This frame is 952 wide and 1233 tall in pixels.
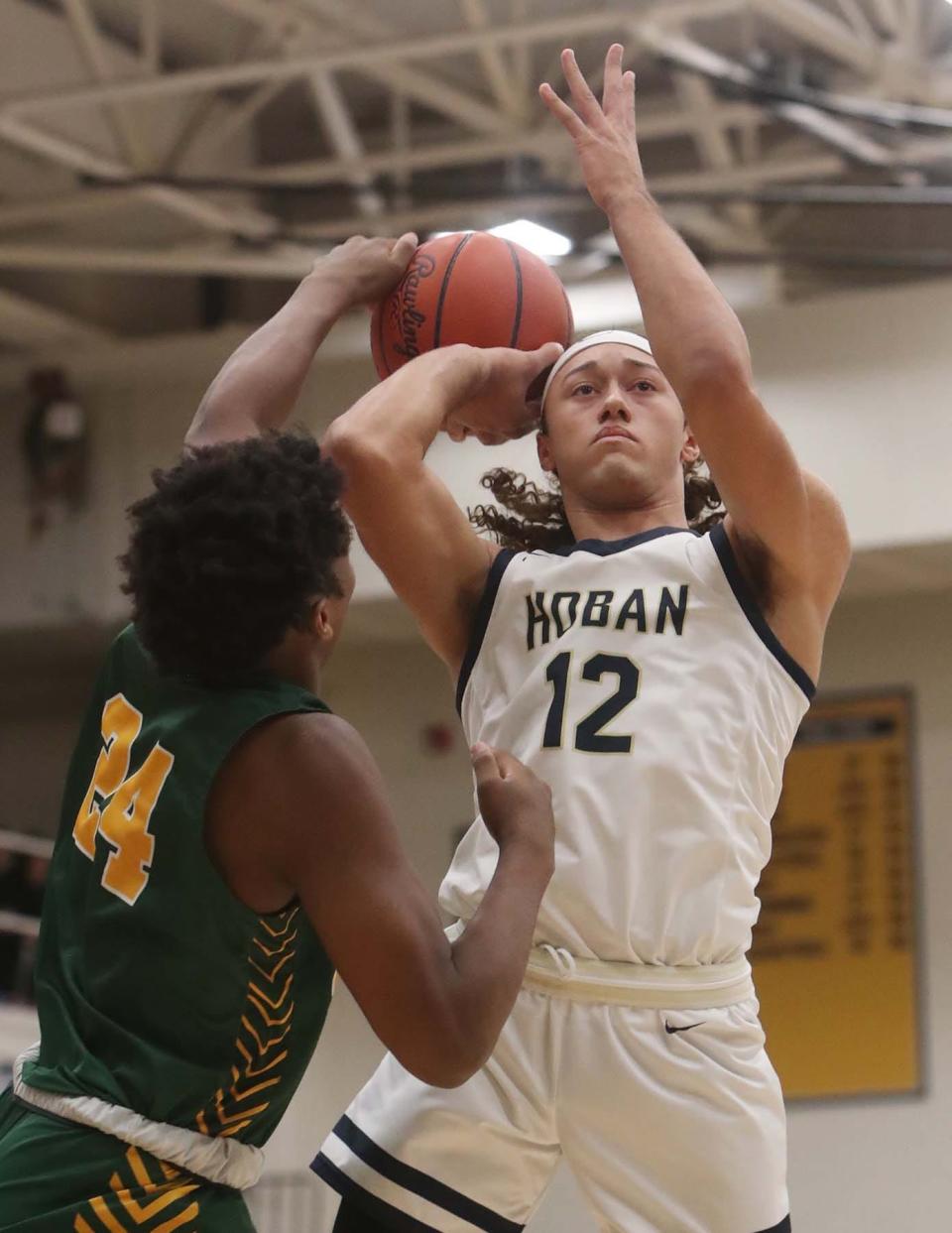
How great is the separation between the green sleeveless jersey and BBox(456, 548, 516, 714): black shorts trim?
906mm

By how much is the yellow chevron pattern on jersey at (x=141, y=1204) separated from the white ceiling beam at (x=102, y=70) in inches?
287

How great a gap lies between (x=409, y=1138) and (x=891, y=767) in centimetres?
846

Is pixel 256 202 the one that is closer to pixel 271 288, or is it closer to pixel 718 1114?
pixel 271 288

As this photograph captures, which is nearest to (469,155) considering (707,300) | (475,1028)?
(707,300)

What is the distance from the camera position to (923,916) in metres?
10.8

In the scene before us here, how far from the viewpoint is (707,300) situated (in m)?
3.13

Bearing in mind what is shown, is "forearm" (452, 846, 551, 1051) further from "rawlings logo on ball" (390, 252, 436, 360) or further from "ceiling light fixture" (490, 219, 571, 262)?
"ceiling light fixture" (490, 219, 571, 262)

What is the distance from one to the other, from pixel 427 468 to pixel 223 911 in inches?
45.5

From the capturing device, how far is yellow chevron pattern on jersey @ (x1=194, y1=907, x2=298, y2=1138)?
2455 mm

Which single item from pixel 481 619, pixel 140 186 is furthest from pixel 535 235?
pixel 481 619

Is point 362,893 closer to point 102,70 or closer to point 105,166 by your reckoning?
point 102,70

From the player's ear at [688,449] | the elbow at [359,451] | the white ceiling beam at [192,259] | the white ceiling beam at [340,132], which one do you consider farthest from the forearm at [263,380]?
the white ceiling beam at [192,259]

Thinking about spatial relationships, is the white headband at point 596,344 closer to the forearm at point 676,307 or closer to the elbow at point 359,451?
the forearm at point 676,307

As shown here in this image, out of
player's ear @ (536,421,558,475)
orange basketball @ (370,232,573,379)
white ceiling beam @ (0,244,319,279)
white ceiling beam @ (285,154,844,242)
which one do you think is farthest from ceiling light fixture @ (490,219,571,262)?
player's ear @ (536,421,558,475)
